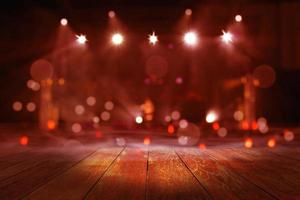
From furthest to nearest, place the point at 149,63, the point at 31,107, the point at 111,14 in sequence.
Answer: the point at 149,63 < the point at 31,107 < the point at 111,14

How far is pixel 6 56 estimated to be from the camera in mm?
12781

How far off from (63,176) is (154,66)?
53.6 feet

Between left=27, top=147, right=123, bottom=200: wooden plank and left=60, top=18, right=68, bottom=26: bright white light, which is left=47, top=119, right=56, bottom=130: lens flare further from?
left=27, top=147, right=123, bottom=200: wooden plank

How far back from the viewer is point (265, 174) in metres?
3.91

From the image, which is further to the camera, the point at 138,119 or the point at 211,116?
the point at 138,119

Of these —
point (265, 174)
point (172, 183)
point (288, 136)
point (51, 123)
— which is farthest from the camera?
point (51, 123)

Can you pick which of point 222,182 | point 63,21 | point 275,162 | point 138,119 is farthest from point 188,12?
point 138,119

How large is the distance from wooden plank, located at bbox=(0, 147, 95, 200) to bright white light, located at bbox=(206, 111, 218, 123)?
44.1ft

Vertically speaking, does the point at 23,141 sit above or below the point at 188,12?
below

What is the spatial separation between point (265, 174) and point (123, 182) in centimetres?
142

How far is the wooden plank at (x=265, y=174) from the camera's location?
3.02 metres

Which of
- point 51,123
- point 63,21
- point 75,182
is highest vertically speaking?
point 63,21

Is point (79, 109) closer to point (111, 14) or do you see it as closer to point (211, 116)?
point (211, 116)

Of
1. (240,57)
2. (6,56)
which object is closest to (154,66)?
(240,57)
